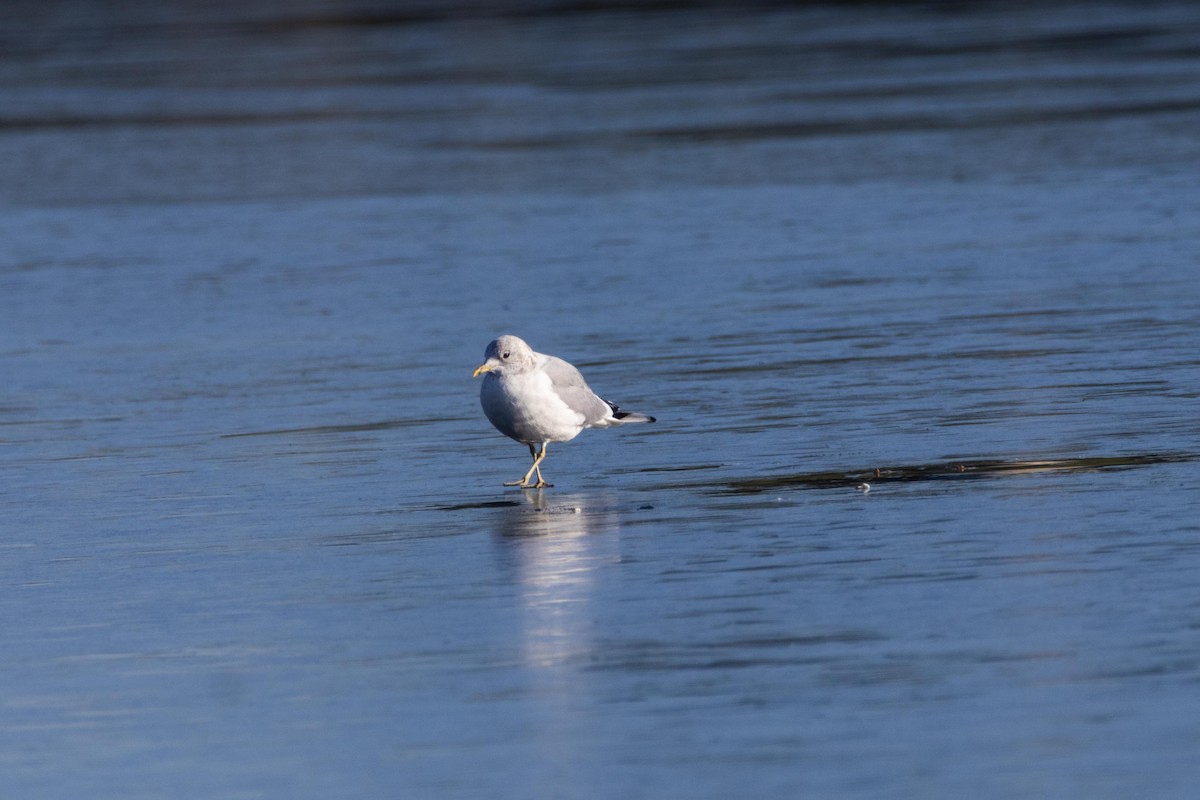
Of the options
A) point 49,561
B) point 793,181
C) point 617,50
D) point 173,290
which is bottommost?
point 49,561

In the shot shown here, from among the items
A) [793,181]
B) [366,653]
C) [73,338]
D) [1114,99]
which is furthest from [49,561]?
[1114,99]

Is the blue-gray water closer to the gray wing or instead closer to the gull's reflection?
the gull's reflection

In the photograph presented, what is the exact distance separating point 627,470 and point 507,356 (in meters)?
0.87

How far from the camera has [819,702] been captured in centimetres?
609

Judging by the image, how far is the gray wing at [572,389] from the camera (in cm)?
918

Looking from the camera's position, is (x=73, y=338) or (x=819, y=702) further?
(x=73, y=338)

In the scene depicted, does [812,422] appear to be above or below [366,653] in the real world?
above

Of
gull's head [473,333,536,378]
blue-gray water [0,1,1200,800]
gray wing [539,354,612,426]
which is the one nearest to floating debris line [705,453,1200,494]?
blue-gray water [0,1,1200,800]

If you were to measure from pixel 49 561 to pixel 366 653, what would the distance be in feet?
6.48

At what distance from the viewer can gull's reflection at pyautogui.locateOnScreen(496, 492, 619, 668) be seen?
22.5 feet

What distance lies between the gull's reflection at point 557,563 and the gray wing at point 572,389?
0.39 meters

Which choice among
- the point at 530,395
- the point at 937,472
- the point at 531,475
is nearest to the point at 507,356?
the point at 530,395

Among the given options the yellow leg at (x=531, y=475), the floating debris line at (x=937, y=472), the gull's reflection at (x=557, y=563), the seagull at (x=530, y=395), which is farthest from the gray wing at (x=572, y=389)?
the floating debris line at (x=937, y=472)

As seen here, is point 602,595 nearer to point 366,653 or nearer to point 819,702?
point 366,653
